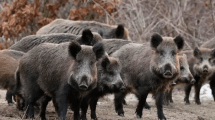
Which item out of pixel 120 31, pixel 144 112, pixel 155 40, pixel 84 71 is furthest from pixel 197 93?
pixel 84 71

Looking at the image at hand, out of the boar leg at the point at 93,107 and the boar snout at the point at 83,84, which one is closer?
the boar snout at the point at 83,84

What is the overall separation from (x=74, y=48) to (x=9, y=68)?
2.66 m

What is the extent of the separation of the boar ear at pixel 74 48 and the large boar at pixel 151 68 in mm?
1849

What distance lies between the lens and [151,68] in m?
8.11

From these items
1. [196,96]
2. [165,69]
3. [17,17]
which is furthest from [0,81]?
[196,96]

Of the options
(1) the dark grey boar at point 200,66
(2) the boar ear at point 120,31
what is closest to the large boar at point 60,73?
(2) the boar ear at point 120,31

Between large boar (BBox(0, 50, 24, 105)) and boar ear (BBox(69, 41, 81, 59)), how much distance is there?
2.29 meters

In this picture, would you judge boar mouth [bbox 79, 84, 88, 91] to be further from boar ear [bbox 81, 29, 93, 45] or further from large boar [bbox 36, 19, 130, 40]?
large boar [bbox 36, 19, 130, 40]

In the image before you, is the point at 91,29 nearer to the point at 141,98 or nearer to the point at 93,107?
the point at 141,98

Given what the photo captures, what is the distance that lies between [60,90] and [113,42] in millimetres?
3163

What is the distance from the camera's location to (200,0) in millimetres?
17734

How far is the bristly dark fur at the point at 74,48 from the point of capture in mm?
6533

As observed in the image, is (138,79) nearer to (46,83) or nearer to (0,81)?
(46,83)

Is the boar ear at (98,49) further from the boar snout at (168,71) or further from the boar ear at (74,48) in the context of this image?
the boar snout at (168,71)
